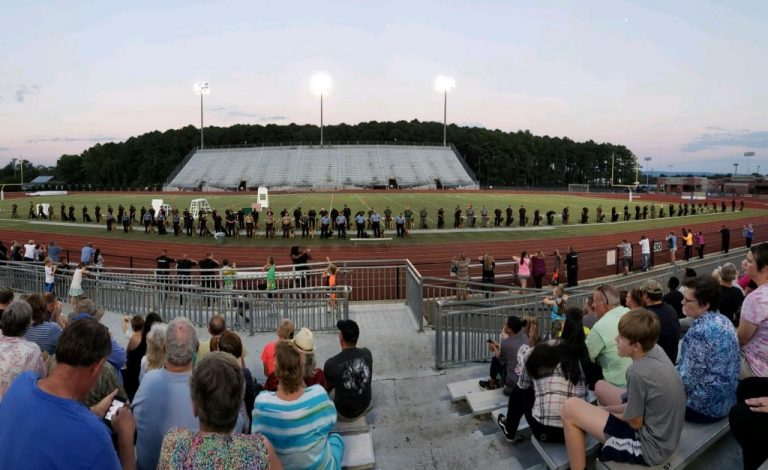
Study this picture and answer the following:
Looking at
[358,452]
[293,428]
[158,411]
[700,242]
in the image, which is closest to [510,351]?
[358,452]

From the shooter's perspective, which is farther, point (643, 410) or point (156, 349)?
point (156, 349)

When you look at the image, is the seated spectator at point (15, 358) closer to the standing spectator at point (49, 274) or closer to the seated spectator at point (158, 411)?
the seated spectator at point (158, 411)

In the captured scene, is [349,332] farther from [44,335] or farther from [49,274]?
[49,274]

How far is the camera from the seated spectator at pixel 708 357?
4758 mm

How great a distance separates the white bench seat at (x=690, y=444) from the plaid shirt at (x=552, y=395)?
619 mm

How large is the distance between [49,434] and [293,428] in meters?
1.86

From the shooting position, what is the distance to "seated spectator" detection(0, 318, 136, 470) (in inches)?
105

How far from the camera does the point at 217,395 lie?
3.01m

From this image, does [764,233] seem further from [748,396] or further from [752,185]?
[752,185]

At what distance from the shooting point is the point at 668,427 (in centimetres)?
414

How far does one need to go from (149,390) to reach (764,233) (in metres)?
45.2

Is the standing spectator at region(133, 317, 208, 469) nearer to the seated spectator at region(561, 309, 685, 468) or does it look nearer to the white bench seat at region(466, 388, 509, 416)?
the seated spectator at region(561, 309, 685, 468)

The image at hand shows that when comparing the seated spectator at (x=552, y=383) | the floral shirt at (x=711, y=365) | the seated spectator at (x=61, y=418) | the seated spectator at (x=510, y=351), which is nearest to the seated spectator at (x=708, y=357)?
the floral shirt at (x=711, y=365)

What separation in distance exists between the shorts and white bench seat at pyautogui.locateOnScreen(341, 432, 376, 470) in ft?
7.68
